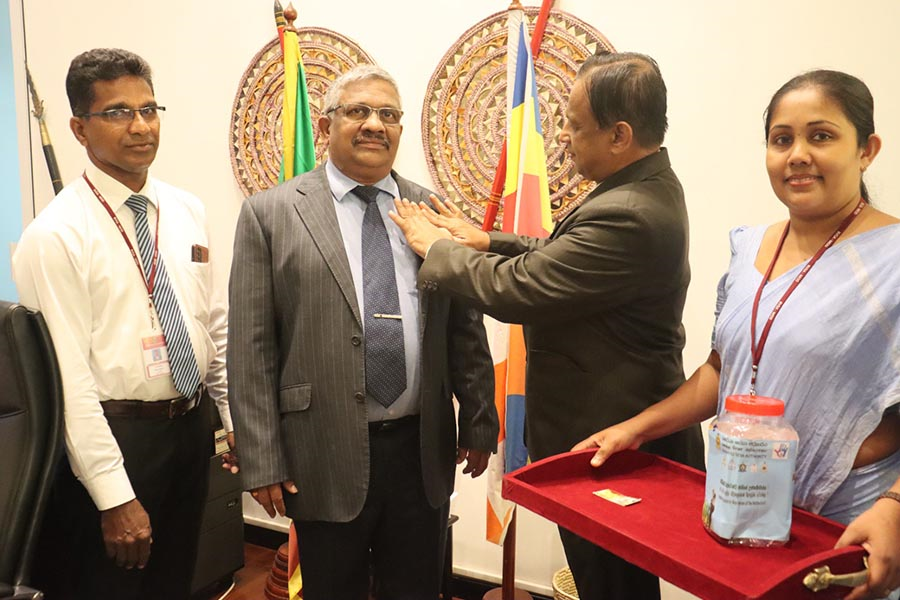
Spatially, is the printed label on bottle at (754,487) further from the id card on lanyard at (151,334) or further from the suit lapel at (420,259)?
the id card on lanyard at (151,334)

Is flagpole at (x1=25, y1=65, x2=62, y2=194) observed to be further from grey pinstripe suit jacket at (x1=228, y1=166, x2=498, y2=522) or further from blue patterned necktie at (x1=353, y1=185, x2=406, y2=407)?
blue patterned necktie at (x1=353, y1=185, x2=406, y2=407)

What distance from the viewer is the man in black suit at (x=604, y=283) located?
142 centimetres

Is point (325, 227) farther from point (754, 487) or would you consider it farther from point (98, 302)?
point (754, 487)

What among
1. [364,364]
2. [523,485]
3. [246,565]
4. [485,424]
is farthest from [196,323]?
[246,565]

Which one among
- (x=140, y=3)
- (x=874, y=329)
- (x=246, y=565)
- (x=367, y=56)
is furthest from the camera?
(x=140, y=3)

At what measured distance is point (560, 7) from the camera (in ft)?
8.16

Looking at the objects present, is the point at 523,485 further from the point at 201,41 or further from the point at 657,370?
the point at 201,41

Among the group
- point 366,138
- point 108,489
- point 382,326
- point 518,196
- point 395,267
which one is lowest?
point 108,489

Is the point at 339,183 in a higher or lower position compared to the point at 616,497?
higher

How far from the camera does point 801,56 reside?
2199 millimetres

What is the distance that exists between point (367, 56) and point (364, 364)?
1.63 meters

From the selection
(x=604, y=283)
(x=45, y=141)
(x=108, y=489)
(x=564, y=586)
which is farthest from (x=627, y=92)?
(x=45, y=141)

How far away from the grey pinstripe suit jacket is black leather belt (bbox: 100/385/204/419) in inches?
9.0

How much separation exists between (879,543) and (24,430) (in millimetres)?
1553
